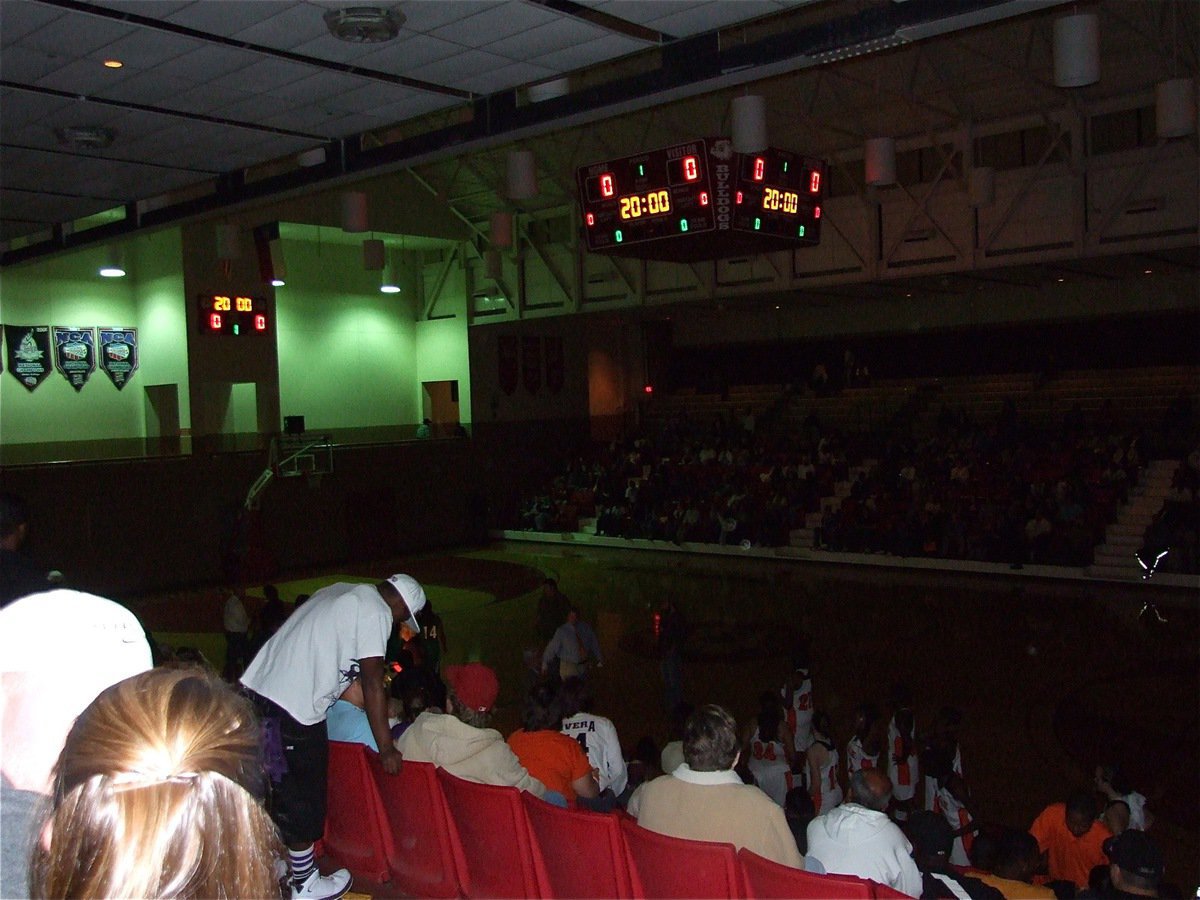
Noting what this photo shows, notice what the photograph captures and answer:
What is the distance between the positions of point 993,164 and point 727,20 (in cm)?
1609

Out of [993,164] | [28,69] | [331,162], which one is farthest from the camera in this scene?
[993,164]

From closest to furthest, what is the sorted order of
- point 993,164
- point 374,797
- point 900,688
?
point 374,797 → point 900,688 → point 993,164

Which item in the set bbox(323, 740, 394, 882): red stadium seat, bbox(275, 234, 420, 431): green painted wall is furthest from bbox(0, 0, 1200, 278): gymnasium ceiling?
bbox(275, 234, 420, 431): green painted wall

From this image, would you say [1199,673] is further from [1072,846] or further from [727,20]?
[727,20]

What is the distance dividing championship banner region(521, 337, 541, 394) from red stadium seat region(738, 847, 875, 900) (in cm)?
2485

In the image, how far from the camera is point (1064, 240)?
1733cm

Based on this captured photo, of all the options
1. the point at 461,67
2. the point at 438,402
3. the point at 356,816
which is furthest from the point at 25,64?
the point at 438,402

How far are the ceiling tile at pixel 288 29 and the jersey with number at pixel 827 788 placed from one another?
483 centimetres

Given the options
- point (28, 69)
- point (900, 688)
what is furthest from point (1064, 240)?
point (28, 69)

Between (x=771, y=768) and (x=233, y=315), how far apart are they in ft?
62.1

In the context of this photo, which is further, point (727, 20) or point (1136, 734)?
point (1136, 734)

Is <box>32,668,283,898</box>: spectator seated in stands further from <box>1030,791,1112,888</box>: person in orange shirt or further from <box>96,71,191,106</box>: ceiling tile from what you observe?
<box>96,71,191,106</box>: ceiling tile

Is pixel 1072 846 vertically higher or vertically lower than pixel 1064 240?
lower

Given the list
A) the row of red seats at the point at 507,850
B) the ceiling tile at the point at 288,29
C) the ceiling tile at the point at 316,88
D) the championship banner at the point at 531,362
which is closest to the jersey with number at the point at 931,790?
the row of red seats at the point at 507,850
